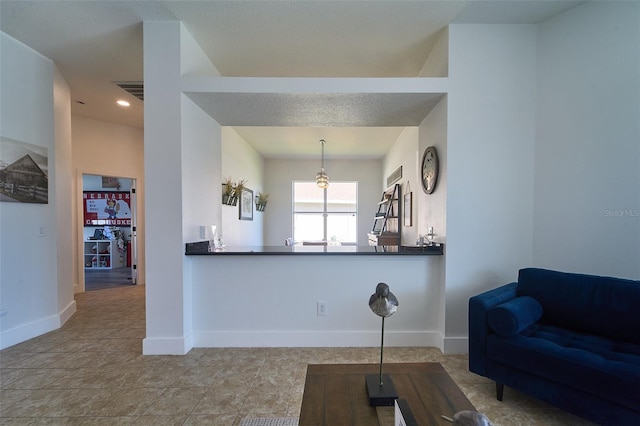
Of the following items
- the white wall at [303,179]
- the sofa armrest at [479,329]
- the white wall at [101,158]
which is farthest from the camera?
the white wall at [303,179]

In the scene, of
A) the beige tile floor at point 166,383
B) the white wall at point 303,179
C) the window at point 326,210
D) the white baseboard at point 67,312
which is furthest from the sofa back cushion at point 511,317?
the window at point 326,210

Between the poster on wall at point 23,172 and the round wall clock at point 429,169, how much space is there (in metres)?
4.17

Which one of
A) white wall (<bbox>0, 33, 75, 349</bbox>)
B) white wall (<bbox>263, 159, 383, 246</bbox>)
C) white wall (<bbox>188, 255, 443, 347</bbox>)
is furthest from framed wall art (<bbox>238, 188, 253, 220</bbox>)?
white wall (<bbox>188, 255, 443, 347</bbox>)

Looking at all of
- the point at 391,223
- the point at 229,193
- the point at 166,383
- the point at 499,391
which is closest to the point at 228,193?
the point at 229,193

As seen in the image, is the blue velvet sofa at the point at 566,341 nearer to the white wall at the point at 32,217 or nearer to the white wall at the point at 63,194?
the white wall at the point at 32,217

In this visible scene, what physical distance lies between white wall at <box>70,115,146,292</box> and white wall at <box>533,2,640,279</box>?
19.8 feet

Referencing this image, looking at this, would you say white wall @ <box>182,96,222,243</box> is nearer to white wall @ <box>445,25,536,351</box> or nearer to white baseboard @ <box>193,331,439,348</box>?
white baseboard @ <box>193,331,439,348</box>

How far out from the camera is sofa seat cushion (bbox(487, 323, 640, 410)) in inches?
54.2

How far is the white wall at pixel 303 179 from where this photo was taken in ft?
25.2

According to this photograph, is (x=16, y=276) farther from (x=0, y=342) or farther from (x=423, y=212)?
(x=423, y=212)

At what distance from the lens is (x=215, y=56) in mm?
2938

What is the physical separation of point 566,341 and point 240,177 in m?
5.10

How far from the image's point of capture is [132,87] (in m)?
3.57

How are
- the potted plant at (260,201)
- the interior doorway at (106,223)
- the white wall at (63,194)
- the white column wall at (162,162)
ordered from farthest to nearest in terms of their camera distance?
the interior doorway at (106,223)
the potted plant at (260,201)
the white wall at (63,194)
the white column wall at (162,162)
